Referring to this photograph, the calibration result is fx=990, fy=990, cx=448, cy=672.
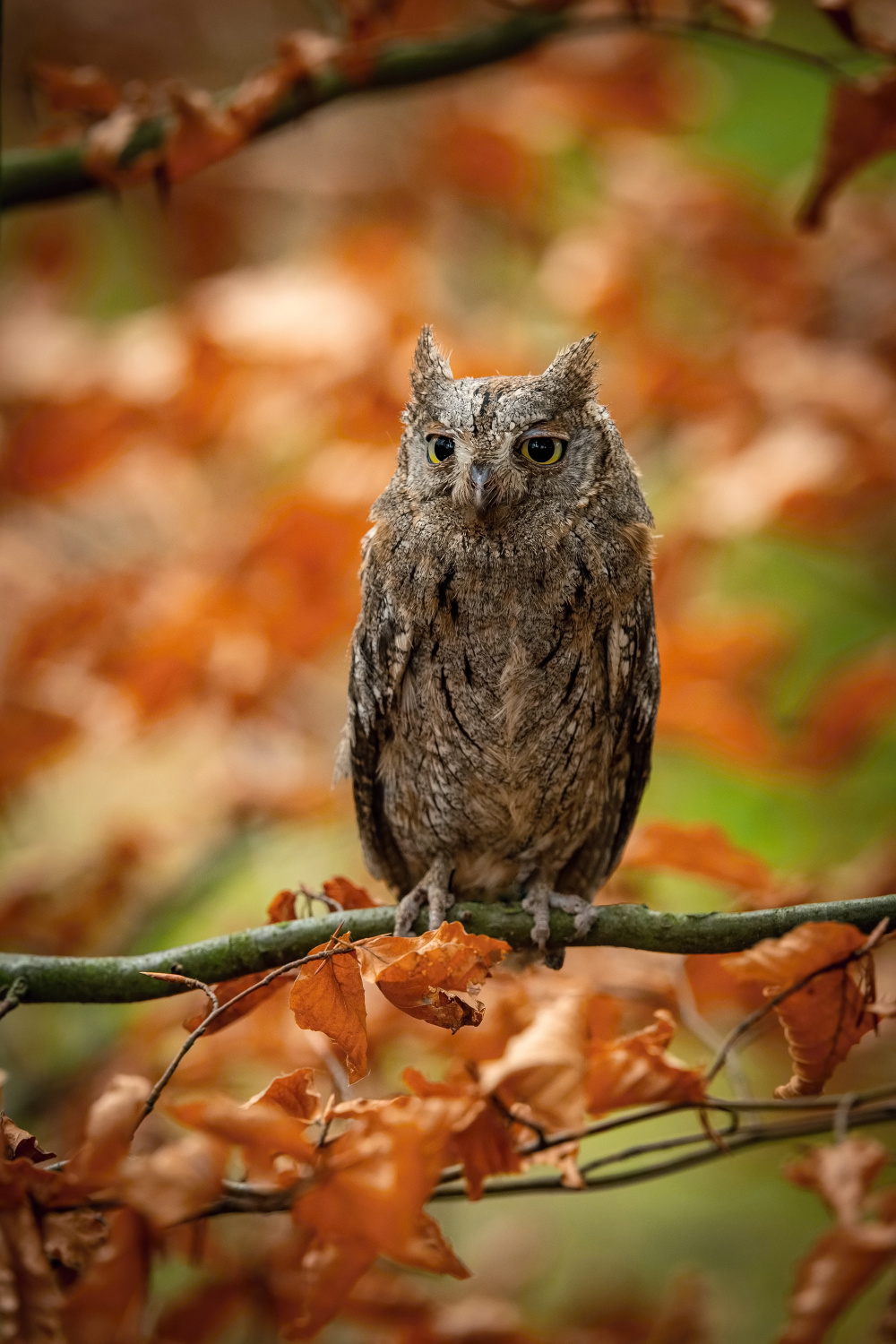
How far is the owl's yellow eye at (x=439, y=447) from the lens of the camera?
5.58 ft

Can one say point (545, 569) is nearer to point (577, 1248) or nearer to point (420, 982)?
point (420, 982)

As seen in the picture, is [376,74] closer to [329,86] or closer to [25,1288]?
[329,86]

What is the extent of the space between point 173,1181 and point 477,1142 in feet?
1.34

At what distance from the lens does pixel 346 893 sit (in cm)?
167

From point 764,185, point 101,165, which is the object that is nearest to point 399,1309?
point 101,165

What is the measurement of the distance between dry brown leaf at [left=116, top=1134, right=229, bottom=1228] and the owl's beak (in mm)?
1010

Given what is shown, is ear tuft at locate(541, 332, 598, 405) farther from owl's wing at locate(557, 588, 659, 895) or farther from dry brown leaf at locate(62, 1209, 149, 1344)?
dry brown leaf at locate(62, 1209, 149, 1344)

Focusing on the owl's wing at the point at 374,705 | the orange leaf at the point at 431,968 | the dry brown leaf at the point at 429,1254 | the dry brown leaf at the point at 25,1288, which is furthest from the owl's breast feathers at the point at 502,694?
the dry brown leaf at the point at 25,1288

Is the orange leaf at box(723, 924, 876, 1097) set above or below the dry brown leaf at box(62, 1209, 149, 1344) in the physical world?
above

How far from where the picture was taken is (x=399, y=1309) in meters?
1.74

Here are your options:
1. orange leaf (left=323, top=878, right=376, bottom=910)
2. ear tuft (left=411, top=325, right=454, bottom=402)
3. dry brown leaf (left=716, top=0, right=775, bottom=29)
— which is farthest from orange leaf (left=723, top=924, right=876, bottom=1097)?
dry brown leaf (left=716, top=0, right=775, bottom=29)

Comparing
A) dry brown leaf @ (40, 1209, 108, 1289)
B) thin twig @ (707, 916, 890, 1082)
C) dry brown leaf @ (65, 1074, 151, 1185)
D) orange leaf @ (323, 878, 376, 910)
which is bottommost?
dry brown leaf @ (40, 1209, 108, 1289)

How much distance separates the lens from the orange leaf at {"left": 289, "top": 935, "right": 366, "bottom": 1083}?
50.2 inches

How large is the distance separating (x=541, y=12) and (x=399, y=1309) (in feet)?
8.43
